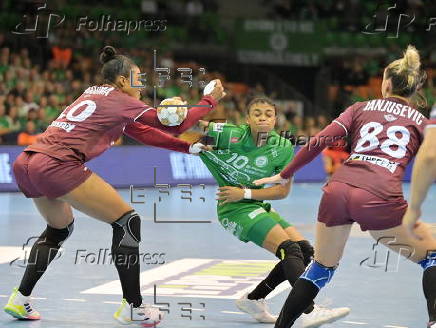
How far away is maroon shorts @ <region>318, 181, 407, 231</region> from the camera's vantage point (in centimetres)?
493

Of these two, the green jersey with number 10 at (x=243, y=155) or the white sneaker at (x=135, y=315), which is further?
the green jersey with number 10 at (x=243, y=155)

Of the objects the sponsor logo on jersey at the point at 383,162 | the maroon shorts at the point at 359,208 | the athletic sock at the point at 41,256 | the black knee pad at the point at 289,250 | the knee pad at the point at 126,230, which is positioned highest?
the sponsor logo on jersey at the point at 383,162

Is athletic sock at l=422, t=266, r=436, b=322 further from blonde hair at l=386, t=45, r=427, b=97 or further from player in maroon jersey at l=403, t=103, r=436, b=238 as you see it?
player in maroon jersey at l=403, t=103, r=436, b=238

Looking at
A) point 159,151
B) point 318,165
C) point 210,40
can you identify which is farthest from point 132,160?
point 210,40

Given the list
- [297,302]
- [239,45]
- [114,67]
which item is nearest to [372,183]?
[297,302]

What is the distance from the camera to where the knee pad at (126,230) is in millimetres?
5855

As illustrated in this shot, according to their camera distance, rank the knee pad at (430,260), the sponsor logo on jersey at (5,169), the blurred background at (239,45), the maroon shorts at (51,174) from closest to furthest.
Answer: the knee pad at (430,260), the maroon shorts at (51,174), the sponsor logo on jersey at (5,169), the blurred background at (239,45)

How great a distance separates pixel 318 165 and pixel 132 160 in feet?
15.6

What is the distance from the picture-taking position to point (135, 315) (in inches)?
235

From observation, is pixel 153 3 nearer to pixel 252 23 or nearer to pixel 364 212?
pixel 252 23

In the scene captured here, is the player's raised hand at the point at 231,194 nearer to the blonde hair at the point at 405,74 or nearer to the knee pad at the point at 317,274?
the knee pad at the point at 317,274

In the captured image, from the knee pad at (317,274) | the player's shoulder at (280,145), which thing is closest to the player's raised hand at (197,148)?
the player's shoulder at (280,145)

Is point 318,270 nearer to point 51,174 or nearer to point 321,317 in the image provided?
point 321,317

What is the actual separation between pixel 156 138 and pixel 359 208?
197cm
